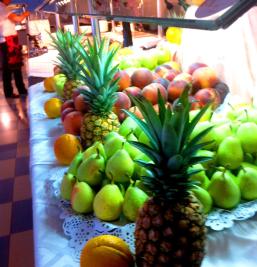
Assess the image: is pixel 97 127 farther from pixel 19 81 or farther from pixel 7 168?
pixel 19 81

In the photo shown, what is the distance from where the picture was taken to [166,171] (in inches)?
22.8

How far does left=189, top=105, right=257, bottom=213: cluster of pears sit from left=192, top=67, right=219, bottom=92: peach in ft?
1.29

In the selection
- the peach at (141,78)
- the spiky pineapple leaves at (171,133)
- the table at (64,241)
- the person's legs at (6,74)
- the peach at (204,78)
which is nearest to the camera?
the spiky pineapple leaves at (171,133)

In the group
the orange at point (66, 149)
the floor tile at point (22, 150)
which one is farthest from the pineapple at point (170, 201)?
the floor tile at point (22, 150)

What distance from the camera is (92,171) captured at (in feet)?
2.77

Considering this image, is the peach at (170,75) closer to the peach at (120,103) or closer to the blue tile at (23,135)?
the peach at (120,103)

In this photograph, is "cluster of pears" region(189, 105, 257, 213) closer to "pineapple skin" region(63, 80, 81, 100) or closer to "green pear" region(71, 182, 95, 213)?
"green pear" region(71, 182, 95, 213)

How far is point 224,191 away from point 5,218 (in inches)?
59.5

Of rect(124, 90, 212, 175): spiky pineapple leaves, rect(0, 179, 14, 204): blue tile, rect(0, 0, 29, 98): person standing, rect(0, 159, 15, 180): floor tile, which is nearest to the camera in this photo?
rect(124, 90, 212, 175): spiky pineapple leaves

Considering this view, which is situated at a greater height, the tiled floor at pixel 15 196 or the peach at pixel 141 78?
the peach at pixel 141 78

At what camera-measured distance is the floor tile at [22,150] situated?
273 cm

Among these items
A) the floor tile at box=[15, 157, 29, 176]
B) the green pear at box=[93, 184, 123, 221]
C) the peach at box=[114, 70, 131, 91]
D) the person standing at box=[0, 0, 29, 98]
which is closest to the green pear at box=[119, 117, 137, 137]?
the green pear at box=[93, 184, 123, 221]

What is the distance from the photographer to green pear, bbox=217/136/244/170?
0.82 metres

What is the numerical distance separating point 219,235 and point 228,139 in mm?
238
